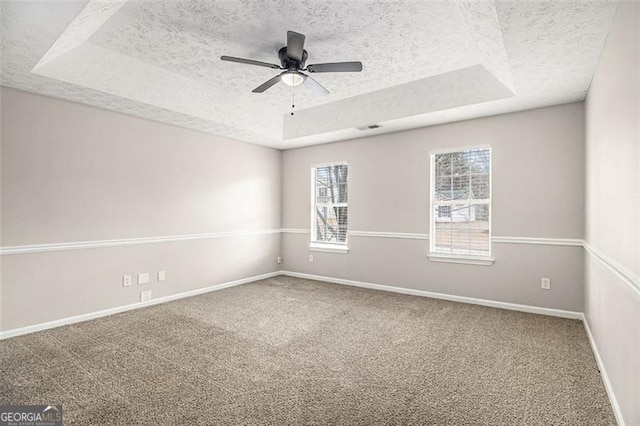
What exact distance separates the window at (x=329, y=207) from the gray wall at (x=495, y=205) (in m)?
0.20

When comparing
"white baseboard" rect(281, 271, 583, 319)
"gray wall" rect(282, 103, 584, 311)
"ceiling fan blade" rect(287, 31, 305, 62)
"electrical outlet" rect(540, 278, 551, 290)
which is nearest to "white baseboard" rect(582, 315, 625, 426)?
"white baseboard" rect(281, 271, 583, 319)

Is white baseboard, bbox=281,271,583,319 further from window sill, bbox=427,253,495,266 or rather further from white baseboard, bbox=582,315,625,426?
white baseboard, bbox=582,315,625,426

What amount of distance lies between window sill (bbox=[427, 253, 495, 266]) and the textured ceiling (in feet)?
6.26

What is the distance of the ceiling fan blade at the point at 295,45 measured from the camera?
7.83 feet

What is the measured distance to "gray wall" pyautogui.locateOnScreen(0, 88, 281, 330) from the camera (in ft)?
10.4

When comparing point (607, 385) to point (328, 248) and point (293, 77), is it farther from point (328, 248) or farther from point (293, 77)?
point (328, 248)

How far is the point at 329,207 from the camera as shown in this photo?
5828mm

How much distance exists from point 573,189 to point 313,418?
3772 millimetres

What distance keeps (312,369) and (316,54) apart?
2.89m

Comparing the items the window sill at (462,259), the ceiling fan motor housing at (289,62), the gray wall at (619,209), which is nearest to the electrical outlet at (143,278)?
the ceiling fan motor housing at (289,62)

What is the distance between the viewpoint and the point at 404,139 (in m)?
4.85

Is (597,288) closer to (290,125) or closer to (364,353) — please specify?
(364,353)

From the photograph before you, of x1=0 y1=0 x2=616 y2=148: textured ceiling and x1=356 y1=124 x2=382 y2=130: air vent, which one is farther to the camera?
x1=356 y1=124 x2=382 y2=130: air vent

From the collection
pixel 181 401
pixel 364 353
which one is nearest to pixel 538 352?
pixel 364 353
